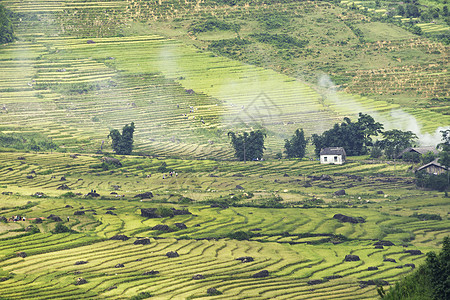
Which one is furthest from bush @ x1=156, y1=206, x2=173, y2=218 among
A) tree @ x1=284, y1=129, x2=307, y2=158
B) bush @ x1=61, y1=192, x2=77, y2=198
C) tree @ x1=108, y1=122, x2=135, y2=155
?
tree @ x1=284, y1=129, x2=307, y2=158

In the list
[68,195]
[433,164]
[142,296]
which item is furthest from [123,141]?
[142,296]

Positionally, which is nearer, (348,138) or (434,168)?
(434,168)

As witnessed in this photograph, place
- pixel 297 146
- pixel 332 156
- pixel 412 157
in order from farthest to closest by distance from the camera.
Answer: pixel 297 146 < pixel 332 156 < pixel 412 157

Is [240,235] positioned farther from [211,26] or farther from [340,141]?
[211,26]

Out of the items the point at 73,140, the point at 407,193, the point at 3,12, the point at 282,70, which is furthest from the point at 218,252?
the point at 3,12

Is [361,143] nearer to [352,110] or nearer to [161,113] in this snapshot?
[352,110]

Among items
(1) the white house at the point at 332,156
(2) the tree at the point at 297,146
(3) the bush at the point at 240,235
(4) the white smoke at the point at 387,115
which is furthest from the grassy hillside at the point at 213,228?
(4) the white smoke at the point at 387,115
